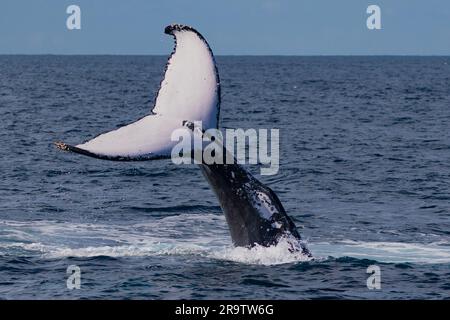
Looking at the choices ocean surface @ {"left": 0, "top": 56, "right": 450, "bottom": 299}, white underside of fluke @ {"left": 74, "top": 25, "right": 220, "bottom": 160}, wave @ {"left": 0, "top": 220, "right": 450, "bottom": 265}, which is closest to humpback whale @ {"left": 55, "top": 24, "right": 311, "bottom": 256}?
white underside of fluke @ {"left": 74, "top": 25, "right": 220, "bottom": 160}

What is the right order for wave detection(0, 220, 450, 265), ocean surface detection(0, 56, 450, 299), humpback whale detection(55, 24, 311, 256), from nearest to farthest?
1. humpback whale detection(55, 24, 311, 256)
2. ocean surface detection(0, 56, 450, 299)
3. wave detection(0, 220, 450, 265)

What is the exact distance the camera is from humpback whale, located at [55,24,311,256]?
456 inches

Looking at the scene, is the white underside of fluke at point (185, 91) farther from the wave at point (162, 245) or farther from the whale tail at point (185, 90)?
the wave at point (162, 245)

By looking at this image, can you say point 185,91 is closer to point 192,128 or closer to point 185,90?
point 185,90

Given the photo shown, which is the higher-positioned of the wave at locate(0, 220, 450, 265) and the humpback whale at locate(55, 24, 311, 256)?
the humpback whale at locate(55, 24, 311, 256)

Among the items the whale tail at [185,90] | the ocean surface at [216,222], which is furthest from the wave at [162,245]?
the whale tail at [185,90]

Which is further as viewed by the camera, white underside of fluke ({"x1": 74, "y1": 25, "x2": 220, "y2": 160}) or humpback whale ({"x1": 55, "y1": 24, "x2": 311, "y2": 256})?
white underside of fluke ({"x1": 74, "y1": 25, "x2": 220, "y2": 160})

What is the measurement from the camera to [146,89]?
4092 inches

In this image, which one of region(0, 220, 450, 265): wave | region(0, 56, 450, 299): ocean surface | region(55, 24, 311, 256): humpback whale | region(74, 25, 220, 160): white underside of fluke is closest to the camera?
region(55, 24, 311, 256): humpback whale

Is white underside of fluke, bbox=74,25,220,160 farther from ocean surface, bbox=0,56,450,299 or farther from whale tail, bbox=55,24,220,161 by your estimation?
ocean surface, bbox=0,56,450,299

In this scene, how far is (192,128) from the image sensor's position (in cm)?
1252
